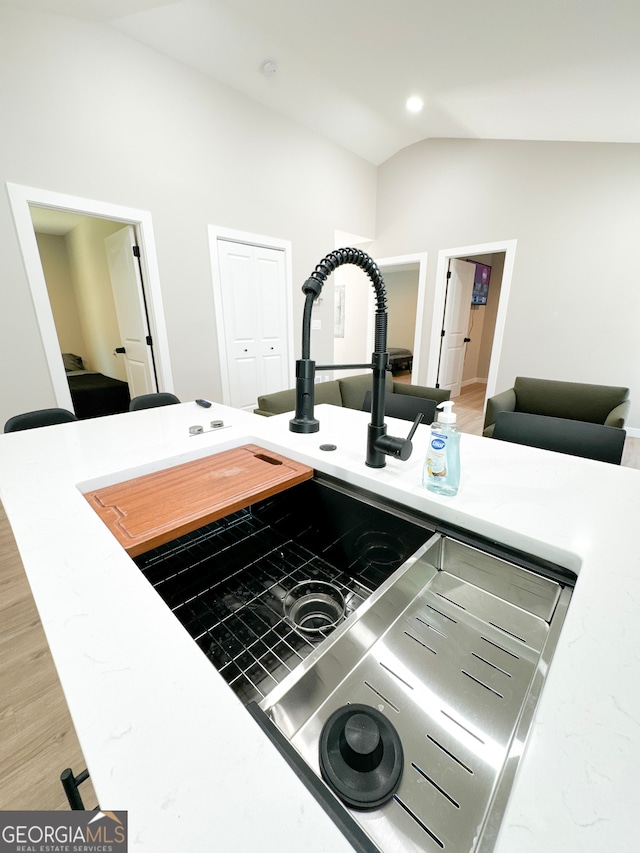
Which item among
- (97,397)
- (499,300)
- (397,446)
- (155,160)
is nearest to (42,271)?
(155,160)

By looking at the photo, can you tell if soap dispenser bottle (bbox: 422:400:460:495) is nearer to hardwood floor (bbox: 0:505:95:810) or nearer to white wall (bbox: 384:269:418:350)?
hardwood floor (bbox: 0:505:95:810)

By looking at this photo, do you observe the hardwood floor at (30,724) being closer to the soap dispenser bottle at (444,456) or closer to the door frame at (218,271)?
the soap dispenser bottle at (444,456)

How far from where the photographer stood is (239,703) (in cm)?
40

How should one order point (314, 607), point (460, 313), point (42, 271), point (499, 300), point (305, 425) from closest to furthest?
point (314, 607)
point (305, 425)
point (42, 271)
point (499, 300)
point (460, 313)

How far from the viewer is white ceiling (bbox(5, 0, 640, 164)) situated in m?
2.09

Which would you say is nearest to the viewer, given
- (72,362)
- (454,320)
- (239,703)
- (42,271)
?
(239,703)

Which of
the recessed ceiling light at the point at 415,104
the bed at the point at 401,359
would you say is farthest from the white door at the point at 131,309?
the bed at the point at 401,359

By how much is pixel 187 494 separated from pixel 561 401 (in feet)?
11.6

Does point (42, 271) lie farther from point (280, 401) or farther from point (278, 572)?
point (278, 572)

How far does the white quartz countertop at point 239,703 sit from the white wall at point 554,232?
3801 millimetres

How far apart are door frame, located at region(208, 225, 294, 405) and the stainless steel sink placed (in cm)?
330

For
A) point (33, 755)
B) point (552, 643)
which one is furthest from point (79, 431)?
point (552, 643)

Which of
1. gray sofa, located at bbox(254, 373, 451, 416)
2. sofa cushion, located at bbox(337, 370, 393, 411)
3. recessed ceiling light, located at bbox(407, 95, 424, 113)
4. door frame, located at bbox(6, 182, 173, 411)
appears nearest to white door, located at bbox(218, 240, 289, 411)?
gray sofa, located at bbox(254, 373, 451, 416)

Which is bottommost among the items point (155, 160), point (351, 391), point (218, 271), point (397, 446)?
point (351, 391)
